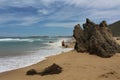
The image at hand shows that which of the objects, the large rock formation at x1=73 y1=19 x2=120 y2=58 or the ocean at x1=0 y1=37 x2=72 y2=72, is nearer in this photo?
the ocean at x1=0 y1=37 x2=72 y2=72

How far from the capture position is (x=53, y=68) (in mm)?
11258

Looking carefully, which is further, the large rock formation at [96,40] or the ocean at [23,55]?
the large rock formation at [96,40]

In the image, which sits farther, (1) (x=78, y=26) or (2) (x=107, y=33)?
(1) (x=78, y=26)

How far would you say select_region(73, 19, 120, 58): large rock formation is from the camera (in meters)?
17.1

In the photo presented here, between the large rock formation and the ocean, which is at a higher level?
the large rock formation

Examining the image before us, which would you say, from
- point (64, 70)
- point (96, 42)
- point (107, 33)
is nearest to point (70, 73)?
point (64, 70)

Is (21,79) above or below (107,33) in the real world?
below

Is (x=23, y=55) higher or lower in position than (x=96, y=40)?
lower

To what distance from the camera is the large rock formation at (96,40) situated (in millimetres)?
17141

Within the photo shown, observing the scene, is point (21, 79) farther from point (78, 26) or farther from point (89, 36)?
point (78, 26)

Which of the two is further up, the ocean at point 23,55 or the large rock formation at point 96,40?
the large rock formation at point 96,40

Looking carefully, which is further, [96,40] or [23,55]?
[23,55]

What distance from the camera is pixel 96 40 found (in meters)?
18.2

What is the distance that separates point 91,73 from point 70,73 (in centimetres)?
94
